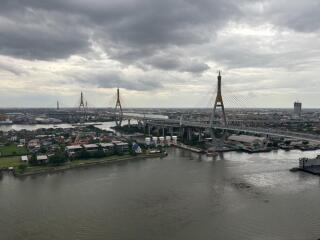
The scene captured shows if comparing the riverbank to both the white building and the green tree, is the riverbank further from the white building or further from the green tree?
the white building

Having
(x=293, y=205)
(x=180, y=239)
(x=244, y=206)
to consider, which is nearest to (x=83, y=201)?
(x=180, y=239)

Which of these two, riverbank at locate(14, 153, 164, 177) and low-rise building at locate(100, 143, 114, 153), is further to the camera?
low-rise building at locate(100, 143, 114, 153)

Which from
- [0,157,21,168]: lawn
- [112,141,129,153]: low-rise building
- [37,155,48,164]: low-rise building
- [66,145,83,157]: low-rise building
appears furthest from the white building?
[0,157,21,168]: lawn

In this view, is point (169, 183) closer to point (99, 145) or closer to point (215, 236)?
point (215, 236)

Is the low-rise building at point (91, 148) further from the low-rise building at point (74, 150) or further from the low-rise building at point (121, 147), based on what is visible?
the low-rise building at point (121, 147)

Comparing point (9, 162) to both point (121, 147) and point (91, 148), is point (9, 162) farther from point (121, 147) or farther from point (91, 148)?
point (121, 147)

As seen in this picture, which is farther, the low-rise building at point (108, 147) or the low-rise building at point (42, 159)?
the low-rise building at point (108, 147)

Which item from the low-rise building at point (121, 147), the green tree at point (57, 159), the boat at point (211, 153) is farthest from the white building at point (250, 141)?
the green tree at point (57, 159)
